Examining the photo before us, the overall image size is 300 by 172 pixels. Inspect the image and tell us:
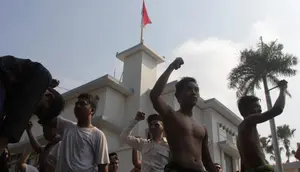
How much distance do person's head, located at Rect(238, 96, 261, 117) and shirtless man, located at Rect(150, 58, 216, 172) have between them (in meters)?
0.85

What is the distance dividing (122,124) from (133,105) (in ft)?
3.46

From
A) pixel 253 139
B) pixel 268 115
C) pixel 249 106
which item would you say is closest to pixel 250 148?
pixel 253 139

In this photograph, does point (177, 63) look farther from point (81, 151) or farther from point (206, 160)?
point (81, 151)

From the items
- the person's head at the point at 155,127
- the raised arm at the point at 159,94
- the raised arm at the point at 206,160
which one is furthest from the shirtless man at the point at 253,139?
the person's head at the point at 155,127

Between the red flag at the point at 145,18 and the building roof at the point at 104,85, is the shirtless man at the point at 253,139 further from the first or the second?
the red flag at the point at 145,18

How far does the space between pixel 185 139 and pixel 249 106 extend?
4.17ft

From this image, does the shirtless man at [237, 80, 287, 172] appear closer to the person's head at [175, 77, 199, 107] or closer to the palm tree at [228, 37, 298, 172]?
the person's head at [175, 77, 199, 107]

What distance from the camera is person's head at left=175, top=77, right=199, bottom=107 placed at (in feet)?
10.9

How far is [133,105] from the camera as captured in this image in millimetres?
16469

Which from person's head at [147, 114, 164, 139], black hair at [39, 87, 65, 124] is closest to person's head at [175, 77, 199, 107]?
person's head at [147, 114, 164, 139]

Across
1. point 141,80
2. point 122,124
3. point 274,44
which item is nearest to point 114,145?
point 122,124

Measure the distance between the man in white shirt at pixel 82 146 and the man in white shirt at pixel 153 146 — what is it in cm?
89

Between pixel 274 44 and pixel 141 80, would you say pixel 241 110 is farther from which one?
pixel 274 44

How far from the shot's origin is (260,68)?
69.3ft
